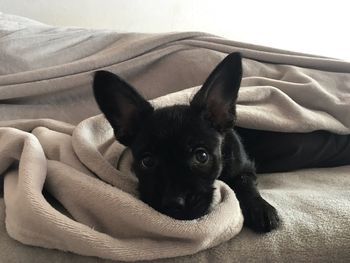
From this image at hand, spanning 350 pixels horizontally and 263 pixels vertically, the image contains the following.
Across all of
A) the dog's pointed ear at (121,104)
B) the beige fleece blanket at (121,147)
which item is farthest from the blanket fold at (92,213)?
the dog's pointed ear at (121,104)

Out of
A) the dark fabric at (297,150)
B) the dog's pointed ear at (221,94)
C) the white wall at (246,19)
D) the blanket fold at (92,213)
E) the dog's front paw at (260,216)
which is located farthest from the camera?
the white wall at (246,19)

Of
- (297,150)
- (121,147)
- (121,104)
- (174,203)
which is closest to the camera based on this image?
(174,203)

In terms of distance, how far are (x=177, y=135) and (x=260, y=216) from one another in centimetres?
30

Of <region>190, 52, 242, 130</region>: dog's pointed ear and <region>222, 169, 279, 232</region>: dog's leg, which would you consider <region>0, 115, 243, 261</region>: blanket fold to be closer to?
<region>222, 169, 279, 232</region>: dog's leg

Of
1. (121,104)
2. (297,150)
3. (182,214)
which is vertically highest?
(121,104)

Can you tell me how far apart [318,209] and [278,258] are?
8.9 inches

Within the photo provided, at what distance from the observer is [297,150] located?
1524 mm

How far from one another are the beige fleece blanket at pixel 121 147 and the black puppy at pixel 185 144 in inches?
2.0

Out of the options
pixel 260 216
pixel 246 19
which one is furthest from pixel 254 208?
pixel 246 19

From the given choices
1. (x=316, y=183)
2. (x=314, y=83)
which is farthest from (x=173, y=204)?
(x=314, y=83)

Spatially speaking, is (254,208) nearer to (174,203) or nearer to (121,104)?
(174,203)

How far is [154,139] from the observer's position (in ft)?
3.61

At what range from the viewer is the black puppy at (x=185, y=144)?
1.04 m

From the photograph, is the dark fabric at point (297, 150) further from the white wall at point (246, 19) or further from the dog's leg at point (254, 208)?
the white wall at point (246, 19)
